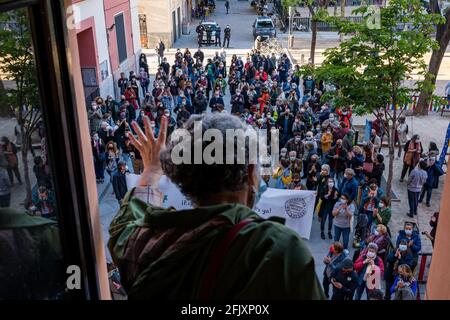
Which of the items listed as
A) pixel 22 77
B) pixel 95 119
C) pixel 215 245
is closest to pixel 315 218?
pixel 95 119

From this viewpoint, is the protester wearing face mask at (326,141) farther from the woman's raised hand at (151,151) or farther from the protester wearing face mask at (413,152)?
the woman's raised hand at (151,151)

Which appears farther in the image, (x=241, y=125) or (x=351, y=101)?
(x=351, y=101)

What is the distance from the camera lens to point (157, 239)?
1369 millimetres

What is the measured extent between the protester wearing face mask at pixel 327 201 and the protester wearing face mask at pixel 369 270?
2109mm

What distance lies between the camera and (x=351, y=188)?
898cm

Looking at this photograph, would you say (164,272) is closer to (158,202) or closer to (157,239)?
(157,239)

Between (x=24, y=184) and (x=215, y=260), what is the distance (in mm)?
983

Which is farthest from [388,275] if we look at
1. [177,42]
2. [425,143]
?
[177,42]

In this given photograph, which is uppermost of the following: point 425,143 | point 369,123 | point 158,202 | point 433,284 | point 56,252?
point 158,202

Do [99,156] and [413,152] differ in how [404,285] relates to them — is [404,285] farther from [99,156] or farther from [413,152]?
[99,156]

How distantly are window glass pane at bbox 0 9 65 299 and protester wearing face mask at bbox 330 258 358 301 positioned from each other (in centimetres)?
503

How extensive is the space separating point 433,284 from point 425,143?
42.4ft

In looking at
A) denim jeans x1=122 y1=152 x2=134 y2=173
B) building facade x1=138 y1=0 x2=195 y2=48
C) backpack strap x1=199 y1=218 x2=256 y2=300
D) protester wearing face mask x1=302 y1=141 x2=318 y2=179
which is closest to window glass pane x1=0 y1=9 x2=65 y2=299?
backpack strap x1=199 y1=218 x2=256 y2=300

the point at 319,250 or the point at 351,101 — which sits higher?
the point at 351,101
